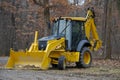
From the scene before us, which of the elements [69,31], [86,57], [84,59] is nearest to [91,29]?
[86,57]

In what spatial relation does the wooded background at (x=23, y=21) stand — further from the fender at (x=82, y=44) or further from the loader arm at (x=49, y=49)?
the loader arm at (x=49, y=49)

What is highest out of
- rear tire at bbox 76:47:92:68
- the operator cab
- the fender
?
the operator cab

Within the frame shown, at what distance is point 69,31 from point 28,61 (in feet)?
10.0

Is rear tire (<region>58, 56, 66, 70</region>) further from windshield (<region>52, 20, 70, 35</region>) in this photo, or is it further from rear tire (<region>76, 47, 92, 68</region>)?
windshield (<region>52, 20, 70, 35</region>)

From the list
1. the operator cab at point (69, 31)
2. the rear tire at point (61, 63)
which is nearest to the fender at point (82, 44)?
the operator cab at point (69, 31)

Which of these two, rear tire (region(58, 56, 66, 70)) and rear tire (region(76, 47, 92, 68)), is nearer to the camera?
rear tire (region(58, 56, 66, 70))

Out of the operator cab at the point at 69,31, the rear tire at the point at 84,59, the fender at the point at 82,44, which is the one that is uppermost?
the operator cab at the point at 69,31

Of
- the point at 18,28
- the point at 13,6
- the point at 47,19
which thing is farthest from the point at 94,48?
the point at 18,28

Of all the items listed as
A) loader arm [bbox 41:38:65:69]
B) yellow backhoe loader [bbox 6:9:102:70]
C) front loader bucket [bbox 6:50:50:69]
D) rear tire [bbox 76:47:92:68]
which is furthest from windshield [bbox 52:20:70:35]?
front loader bucket [bbox 6:50:50:69]

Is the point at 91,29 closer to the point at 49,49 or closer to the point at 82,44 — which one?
the point at 82,44

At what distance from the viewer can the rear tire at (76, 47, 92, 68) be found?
20270 millimetres

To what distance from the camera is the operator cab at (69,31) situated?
20.1 metres

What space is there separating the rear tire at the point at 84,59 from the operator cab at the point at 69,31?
60cm

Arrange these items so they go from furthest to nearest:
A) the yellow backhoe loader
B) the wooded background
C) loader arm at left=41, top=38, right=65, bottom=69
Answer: the wooded background → the yellow backhoe loader → loader arm at left=41, top=38, right=65, bottom=69
